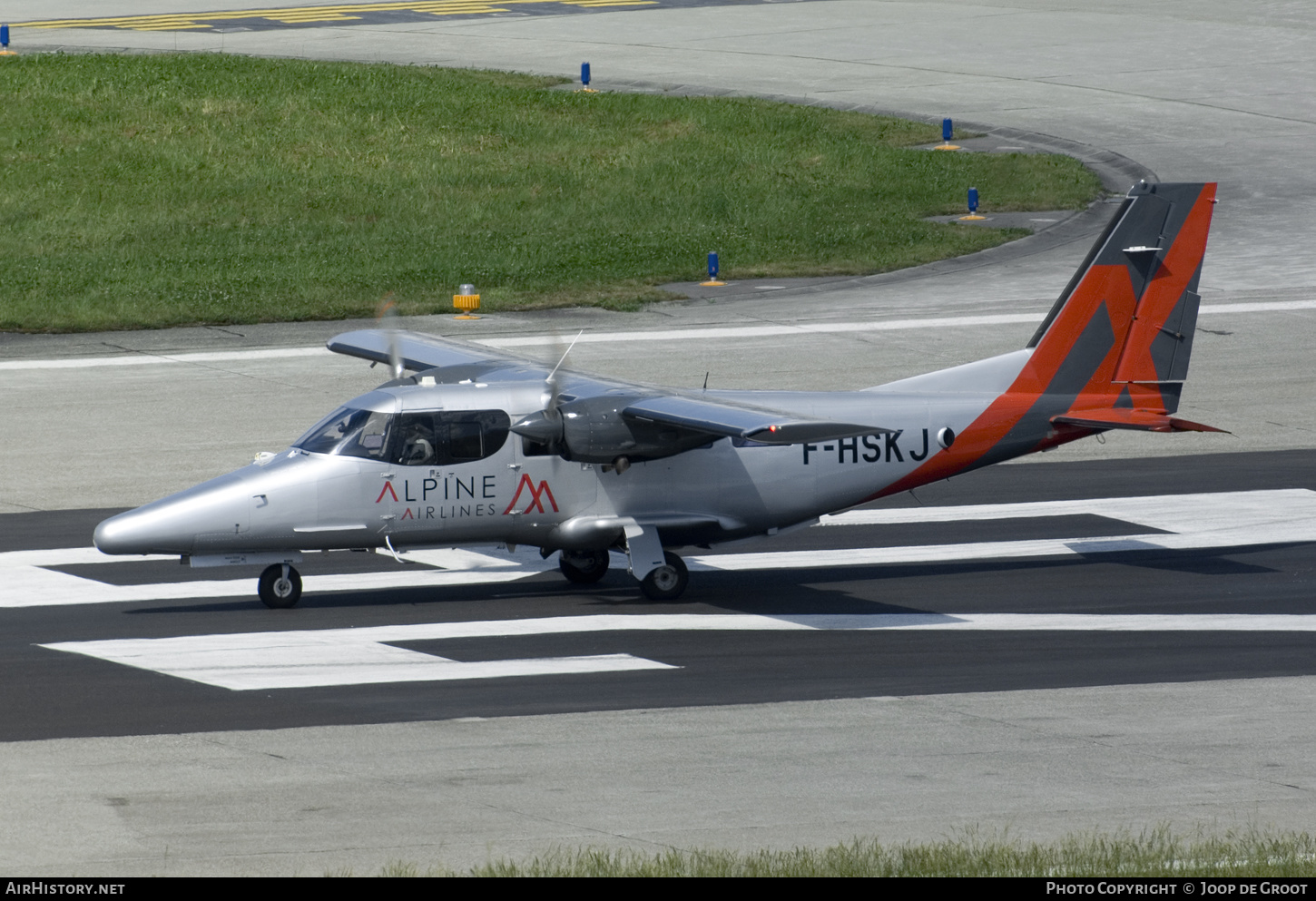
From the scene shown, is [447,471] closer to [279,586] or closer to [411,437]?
[411,437]

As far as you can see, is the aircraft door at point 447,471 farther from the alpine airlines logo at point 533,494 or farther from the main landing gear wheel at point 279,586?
the main landing gear wheel at point 279,586

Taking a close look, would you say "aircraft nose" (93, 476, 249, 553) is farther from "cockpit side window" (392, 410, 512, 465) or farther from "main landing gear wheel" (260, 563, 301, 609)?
"cockpit side window" (392, 410, 512, 465)

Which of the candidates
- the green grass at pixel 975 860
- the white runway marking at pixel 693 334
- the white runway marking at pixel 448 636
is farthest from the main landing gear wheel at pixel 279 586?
the white runway marking at pixel 693 334

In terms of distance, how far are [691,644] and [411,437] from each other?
369cm

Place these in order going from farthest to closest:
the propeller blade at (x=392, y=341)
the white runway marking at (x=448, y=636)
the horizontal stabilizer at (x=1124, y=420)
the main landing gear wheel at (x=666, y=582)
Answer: the propeller blade at (x=392, y=341), the horizontal stabilizer at (x=1124, y=420), the main landing gear wheel at (x=666, y=582), the white runway marking at (x=448, y=636)

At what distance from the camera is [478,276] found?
122 feet

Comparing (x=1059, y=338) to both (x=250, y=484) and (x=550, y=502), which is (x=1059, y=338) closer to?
(x=550, y=502)

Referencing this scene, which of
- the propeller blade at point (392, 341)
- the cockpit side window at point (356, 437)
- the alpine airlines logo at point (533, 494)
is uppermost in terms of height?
the propeller blade at point (392, 341)

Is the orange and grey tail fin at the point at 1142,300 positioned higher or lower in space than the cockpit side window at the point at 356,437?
higher

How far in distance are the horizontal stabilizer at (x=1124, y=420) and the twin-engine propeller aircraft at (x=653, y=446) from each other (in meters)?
0.03

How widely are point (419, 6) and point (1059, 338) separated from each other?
53495 millimetres

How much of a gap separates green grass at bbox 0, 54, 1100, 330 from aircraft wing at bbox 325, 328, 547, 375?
12920mm

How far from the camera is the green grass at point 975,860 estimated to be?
37.4 feet
